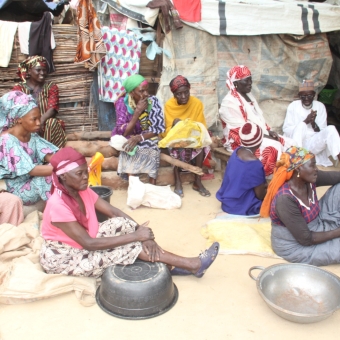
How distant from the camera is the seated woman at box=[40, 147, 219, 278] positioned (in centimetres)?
279

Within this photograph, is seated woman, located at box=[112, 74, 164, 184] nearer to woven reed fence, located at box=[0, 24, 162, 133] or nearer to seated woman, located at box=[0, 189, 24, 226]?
woven reed fence, located at box=[0, 24, 162, 133]

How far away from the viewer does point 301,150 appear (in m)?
3.22

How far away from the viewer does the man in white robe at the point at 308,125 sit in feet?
18.9

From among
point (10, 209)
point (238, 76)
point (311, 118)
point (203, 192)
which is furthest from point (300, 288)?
point (311, 118)

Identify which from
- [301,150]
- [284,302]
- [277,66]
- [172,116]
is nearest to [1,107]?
[172,116]

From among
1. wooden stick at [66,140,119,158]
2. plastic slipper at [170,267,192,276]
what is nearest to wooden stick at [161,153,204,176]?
wooden stick at [66,140,119,158]

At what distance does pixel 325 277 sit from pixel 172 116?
3.01 metres

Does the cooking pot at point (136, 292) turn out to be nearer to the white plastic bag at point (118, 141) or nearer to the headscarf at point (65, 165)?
the headscarf at point (65, 165)

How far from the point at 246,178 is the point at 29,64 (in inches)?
121

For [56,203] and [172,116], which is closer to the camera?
[56,203]

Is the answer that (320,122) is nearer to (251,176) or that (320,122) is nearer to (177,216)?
(251,176)

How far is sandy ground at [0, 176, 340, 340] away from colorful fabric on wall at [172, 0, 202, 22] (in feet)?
12.2

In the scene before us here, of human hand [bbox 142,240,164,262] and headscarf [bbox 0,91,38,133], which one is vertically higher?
headscarf [bbox 0,91,38,133]

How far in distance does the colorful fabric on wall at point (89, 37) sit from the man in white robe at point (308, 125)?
Answer: 2862 millimetres
